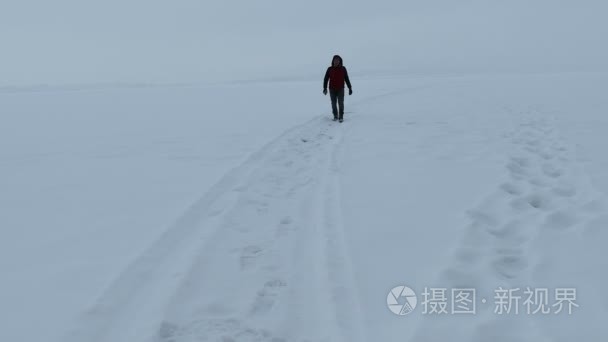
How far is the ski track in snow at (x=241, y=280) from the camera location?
3.22 m

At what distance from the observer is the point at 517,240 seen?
14.1 ft

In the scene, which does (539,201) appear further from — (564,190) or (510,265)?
(510,265)

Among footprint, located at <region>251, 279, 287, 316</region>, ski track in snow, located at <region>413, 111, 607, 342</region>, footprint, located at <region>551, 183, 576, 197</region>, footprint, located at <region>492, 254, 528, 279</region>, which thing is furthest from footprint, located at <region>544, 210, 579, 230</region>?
footprint, located at <region>251, 279, 287, 316</region>

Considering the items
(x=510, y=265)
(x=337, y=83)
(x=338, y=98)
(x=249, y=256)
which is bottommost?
(x=510, y=265)

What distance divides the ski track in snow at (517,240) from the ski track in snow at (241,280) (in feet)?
2.86

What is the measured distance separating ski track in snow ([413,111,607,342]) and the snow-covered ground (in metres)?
0.02

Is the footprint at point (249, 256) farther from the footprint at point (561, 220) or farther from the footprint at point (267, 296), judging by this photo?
the footprint at point (561, 220)

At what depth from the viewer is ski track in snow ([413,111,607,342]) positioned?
317cm

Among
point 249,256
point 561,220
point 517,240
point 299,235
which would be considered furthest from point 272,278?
point 561,220

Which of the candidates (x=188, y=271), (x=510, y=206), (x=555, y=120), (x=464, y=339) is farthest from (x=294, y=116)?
(x=464, y=339)

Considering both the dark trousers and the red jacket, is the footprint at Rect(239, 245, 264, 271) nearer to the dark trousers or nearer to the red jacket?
the dark trousers

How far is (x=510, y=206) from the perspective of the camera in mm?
5090

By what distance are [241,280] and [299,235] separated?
3.25 ft

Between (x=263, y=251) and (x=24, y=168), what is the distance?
560 cm
